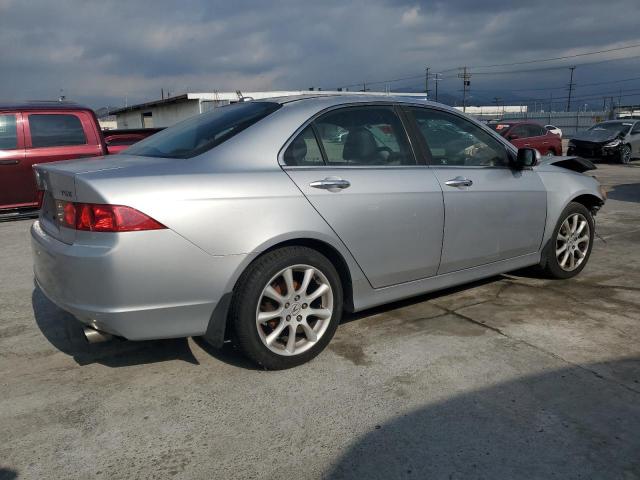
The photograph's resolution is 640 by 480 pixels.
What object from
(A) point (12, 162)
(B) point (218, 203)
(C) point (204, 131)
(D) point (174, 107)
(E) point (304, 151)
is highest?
(D) point (174, 107)

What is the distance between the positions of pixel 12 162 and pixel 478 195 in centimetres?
646

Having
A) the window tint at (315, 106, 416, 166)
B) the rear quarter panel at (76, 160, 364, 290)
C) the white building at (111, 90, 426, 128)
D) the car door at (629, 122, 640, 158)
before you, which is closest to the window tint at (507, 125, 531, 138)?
the car door at (629, 122, 640, 158)

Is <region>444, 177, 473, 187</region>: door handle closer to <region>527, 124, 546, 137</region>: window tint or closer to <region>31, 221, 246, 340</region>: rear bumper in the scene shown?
<region>31, 221, 246, 340</region>: rear bumper

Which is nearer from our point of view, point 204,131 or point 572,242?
point 204,131

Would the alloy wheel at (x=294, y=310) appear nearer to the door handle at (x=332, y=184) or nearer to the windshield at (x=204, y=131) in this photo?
the door handle at (x=332, y=184)

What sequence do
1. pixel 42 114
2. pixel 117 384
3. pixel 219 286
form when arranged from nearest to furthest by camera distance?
pixel 219 286 < pixel 117 384 < pixel 42 114

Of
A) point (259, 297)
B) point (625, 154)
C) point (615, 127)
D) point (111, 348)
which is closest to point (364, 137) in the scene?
point (259, 297)

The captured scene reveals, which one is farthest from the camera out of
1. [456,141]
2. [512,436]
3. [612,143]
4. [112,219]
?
[612,143]

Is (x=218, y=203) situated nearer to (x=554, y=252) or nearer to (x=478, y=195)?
(x=478, y=195)

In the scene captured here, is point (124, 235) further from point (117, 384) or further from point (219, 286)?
point (117, 384)

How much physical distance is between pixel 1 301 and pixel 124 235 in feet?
8.68

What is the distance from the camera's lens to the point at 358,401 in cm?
279

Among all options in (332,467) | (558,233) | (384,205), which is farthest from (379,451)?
(558,233)

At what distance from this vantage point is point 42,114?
760 centimetres
